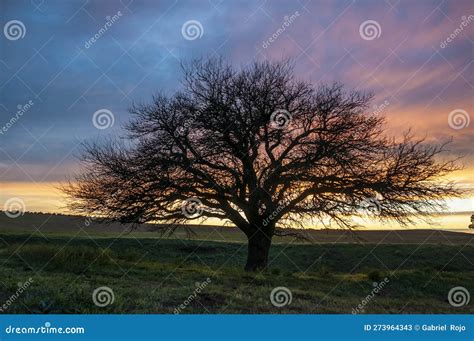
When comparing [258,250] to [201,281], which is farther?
[258,250]

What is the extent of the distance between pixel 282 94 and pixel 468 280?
13782 mm

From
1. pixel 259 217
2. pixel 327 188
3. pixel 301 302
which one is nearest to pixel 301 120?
pixel 327 188

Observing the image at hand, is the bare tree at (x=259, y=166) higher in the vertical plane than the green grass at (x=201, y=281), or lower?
higher

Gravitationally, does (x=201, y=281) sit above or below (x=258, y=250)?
below

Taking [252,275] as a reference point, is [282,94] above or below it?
above

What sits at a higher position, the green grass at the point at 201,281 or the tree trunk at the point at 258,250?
the tree trunk at the point at 258,250

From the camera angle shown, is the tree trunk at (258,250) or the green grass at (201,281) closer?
the green grass at (201,281)

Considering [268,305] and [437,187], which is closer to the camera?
[268,305]

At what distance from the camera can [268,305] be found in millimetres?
12727

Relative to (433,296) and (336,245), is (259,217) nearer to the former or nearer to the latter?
(433,296)

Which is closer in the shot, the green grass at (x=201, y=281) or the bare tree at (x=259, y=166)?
the green grass at (x=201, y=281)

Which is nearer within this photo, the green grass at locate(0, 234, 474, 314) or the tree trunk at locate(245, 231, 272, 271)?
the green grass at locate(0, 234, 474, 314)

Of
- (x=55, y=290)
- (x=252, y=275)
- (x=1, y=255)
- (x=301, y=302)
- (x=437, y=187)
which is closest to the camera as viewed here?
(x=55, y=290)

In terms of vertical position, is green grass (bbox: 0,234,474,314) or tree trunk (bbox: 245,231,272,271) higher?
tree trunk (bbox: 245,231,272,271)
